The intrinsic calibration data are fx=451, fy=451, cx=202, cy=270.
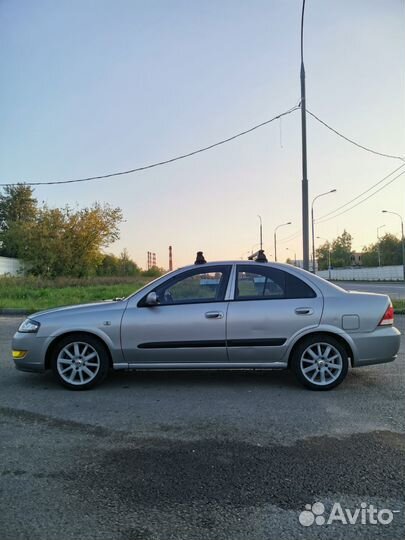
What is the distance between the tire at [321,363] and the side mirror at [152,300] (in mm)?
1802

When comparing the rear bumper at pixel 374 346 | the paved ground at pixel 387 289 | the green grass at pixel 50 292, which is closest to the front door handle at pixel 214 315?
the rear bumper at pixel 374 346

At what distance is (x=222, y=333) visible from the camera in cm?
541

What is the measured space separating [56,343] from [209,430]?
244 centimetres

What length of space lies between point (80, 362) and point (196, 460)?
2.55 meters

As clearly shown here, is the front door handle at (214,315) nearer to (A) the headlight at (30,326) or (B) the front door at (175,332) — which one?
(B) the front door at (175,332)

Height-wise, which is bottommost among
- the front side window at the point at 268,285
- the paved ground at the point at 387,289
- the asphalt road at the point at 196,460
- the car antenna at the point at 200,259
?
the asphalt road at the point at 196,460

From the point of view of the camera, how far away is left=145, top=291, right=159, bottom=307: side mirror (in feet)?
17.8

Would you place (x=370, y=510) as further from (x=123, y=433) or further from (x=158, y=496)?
(x=123, y=433)

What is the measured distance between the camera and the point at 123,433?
159 inches

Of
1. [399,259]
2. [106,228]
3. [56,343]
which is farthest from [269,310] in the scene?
[399,259]

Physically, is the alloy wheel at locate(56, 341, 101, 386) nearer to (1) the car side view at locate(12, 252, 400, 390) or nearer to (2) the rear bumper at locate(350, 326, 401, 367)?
(1) the car side view at locate(12, 252, 400, 390)

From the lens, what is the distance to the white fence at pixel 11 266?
146 ft

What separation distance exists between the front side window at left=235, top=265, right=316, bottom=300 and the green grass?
16.0 feet

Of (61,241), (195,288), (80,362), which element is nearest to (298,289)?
(195,288)
